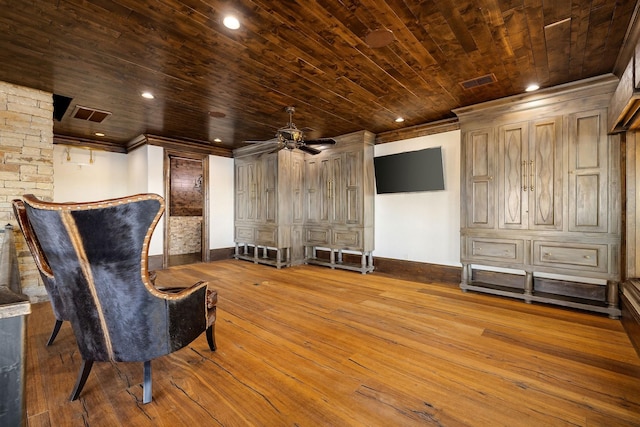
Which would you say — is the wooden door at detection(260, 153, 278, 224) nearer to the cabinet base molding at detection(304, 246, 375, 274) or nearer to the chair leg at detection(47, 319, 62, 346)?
the cabinet base molding at detection(304, 246, 375, 274)

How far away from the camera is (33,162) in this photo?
358 centimetres

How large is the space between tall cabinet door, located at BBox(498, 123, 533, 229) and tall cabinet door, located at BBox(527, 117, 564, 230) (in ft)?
0.18

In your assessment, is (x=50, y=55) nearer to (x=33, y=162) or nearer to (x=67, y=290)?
(x=33, y=162)

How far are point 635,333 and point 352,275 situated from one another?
11.9 feet

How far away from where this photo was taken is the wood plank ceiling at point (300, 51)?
2.26 m

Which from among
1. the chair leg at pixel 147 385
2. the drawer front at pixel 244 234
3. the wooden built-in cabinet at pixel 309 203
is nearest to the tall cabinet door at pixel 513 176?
the wooden built-in cabinet at pixel 309 203

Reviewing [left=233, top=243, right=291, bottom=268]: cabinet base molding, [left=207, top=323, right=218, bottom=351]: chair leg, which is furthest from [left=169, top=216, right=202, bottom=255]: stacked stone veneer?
[left=207, top=323, right=218, bottom=351]: chair leg

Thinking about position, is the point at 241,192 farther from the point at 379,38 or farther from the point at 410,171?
the point at 379,38

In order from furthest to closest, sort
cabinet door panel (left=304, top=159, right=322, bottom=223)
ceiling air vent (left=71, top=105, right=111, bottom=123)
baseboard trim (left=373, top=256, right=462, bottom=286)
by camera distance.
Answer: cabinet door panel (left=304, top=159, right=322, bottom=223) → baseboard trim (left=373, top=256, right=462, bottom=286) → ceiling air vent (left=71, top=105, right=111, bottom=123)

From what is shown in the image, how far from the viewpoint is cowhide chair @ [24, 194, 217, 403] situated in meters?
1.51

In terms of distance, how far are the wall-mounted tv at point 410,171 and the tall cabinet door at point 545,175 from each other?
4.49ft

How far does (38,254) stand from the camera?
226cm

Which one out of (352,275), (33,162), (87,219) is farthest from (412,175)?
(33,162)

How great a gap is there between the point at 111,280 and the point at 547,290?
493cm
